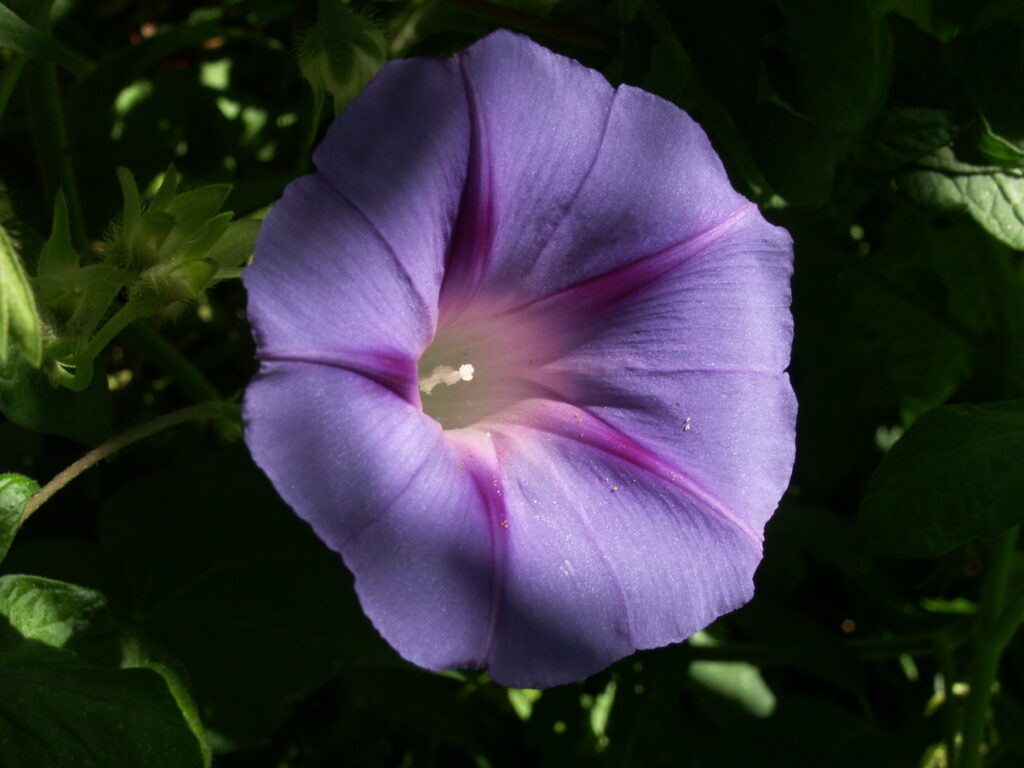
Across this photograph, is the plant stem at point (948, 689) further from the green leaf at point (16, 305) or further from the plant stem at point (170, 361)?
the green leaf at point (16, 305)

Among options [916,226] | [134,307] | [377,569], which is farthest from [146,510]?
[916,226]

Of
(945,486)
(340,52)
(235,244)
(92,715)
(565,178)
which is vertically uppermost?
(340,52)

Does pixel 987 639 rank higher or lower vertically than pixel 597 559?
lower

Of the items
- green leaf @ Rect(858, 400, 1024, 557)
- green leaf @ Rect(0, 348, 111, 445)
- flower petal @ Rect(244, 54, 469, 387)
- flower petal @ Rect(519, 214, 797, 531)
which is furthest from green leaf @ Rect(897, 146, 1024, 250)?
green leaf @ Rect(0, 348, 111, 445)

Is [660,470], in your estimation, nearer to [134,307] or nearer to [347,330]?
[347,330]

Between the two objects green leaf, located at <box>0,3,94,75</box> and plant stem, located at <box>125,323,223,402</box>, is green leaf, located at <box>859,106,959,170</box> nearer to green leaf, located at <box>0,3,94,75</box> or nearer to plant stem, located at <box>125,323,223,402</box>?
plant stem, located at <box>125,323,223,402</box>

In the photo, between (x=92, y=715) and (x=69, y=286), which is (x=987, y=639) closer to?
(x=92, y=715)

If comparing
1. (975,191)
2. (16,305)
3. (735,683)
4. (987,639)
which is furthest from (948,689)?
(16,305)

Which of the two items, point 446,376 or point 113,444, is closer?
point 113,444

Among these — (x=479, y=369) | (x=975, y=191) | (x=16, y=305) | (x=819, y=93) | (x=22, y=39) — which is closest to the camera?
(x=16, y=305)
